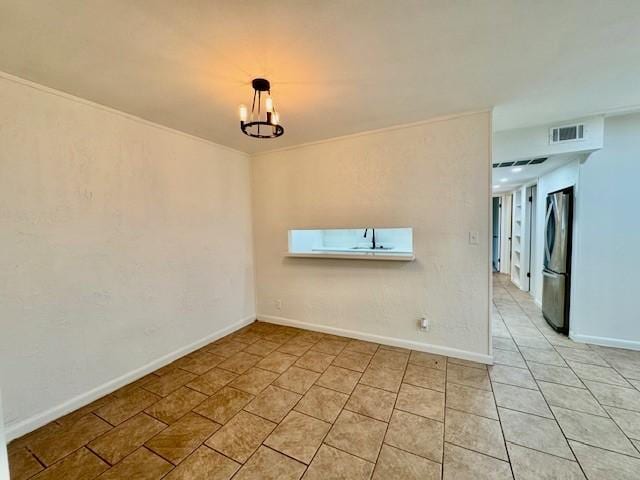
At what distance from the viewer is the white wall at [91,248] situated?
73.9 inches

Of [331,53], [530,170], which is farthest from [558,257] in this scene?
[331,53]

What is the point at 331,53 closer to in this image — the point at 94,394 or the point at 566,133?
the point at 566,133

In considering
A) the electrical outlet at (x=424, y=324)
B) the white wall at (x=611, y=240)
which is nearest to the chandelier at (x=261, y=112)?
the electrical outlet at (x=424, y=324)

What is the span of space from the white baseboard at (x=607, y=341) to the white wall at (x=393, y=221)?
1.36 m

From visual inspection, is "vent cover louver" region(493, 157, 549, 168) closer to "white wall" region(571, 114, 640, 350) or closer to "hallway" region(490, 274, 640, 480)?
"white wall" region(571, 114, 640, 350)

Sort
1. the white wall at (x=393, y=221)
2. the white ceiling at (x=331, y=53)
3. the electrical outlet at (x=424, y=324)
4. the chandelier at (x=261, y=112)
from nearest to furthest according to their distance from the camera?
the white ceiling at (x=331, y=53), the chandelier at (x=261, y=112), the white wall at (x=393, y=221), the electrical outlet at (x=424, y=324)

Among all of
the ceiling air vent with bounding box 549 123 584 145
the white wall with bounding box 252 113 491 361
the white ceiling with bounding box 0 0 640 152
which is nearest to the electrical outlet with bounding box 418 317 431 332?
the white wall with bounding box 252 113 491 361

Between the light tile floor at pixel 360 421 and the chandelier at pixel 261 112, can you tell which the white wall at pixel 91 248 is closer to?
the light tile floor at pixel 360 421

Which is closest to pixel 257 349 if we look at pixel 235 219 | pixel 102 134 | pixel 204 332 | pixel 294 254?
pixel 204 332

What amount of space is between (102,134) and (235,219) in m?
1.63

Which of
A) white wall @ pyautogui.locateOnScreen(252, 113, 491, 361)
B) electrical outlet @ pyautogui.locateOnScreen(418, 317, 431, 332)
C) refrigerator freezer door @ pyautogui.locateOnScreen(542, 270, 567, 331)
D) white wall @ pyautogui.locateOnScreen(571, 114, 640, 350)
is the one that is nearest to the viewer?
white wall @ pyautogui.locateOnScreen(252, 113, 491, 361)

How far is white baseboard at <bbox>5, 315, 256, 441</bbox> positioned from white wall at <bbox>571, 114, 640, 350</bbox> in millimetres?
4363

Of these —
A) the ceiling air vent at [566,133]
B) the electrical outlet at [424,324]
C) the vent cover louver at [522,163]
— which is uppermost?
the ceiling air vent at [566,133]

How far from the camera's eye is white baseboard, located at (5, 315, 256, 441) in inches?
74.1
